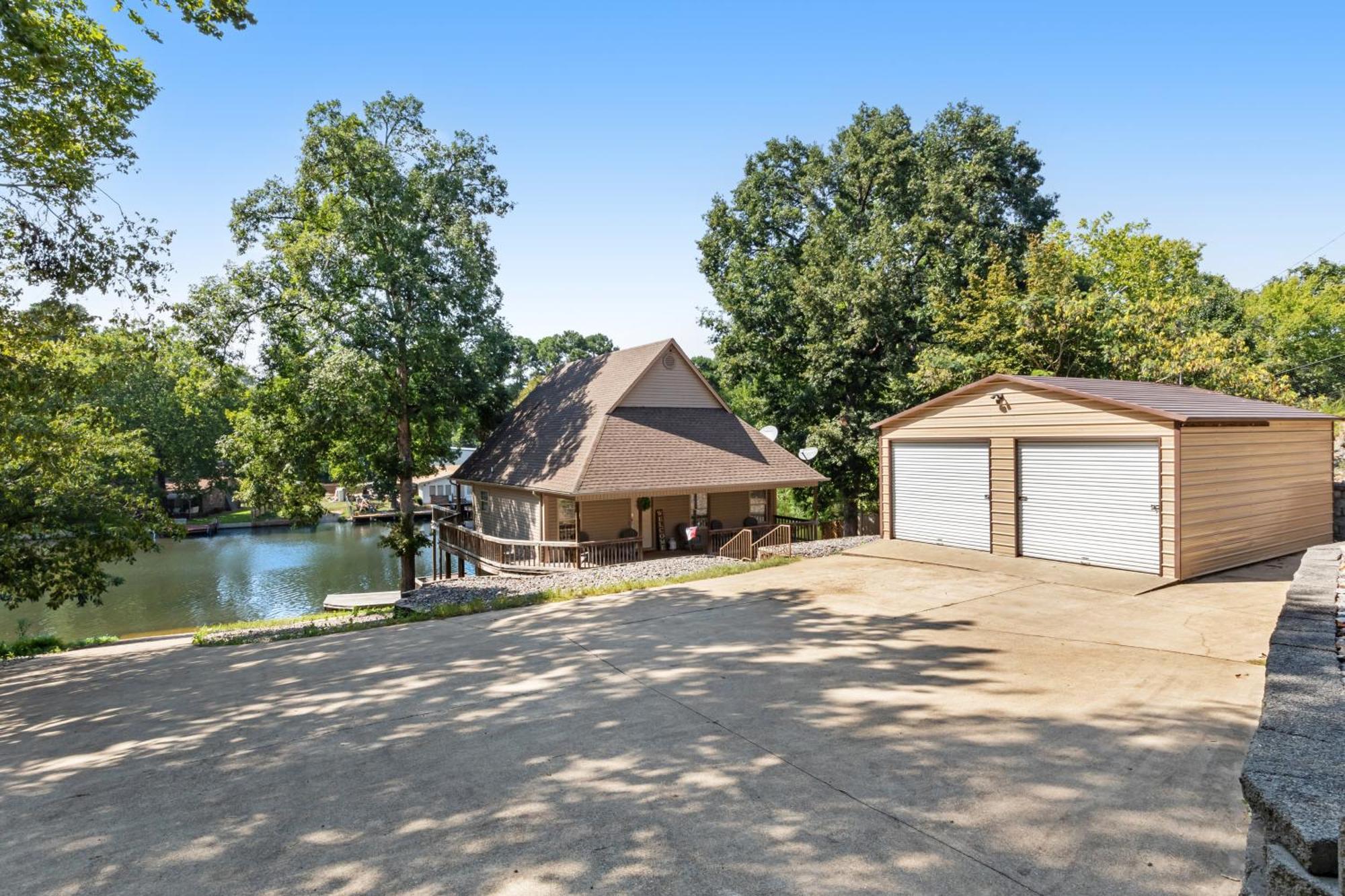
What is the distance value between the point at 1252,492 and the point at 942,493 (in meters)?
5.42

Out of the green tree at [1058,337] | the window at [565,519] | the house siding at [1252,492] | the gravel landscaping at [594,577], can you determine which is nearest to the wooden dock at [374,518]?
the window at [565,519]

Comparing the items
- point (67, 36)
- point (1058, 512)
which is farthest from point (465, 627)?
point (1058, 512)

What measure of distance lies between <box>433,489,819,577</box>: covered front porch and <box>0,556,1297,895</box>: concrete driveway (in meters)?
9.51

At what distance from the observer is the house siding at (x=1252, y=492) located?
11.9 meters

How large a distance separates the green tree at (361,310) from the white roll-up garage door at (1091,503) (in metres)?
16.9

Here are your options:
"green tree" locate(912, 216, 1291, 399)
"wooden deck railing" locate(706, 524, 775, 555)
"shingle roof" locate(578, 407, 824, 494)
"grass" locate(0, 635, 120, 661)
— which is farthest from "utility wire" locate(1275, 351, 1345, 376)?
"grass" locate(0, 635, 120, 661)

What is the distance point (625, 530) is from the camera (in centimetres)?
2078

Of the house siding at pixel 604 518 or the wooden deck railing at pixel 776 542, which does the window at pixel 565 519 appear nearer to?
the house siding at pixel 604 518

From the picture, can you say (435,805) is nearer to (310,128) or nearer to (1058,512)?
(1058,512)

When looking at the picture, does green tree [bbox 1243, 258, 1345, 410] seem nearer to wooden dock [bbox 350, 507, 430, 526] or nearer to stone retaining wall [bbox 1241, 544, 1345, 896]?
stone retaining wall [bbox 1241, 544, 1345, 896]

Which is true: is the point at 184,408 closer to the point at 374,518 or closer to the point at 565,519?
the point at 565,519

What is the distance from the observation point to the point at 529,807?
4648 mm

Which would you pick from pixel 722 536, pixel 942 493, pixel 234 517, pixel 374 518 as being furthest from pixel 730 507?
pixel 234 517

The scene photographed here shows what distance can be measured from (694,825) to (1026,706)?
143 inches
